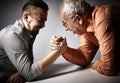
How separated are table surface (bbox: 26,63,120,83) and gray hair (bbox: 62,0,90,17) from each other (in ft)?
1.04

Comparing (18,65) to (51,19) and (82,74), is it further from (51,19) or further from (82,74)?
(51,19)

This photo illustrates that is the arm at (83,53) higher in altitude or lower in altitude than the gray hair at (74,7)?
lower

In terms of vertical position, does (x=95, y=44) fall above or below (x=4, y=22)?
below

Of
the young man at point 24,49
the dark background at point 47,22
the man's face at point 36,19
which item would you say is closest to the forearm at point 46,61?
the young man at point 24,49

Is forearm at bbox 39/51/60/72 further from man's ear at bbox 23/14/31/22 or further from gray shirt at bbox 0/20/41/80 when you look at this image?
man's ear at bbox 23/14/31/22

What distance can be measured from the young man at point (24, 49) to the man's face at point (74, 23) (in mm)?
111

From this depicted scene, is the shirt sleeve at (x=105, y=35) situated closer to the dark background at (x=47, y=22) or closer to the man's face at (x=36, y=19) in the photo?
the man's face at (x=36, y=19)

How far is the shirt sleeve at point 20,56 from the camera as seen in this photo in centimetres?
144

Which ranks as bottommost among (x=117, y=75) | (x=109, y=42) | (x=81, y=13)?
(x=117, y=75)

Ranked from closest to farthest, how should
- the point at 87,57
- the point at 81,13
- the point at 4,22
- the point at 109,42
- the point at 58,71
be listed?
1. the point at 109,42
2. the point at 81,13
3. the point at 58,71
4. the point at 87,57
5. the point at 4,22

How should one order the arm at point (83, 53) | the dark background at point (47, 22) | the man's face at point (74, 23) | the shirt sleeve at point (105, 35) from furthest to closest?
the dark background at point (47, 22), the arm at point (83, 53), the man's face at point (74, 23), the shirt sleeve at point (105, 35)

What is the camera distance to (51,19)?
1937 millimetres

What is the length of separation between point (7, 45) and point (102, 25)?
47 centimetres

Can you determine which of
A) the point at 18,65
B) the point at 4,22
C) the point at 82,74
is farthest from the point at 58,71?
the point at 4,22
